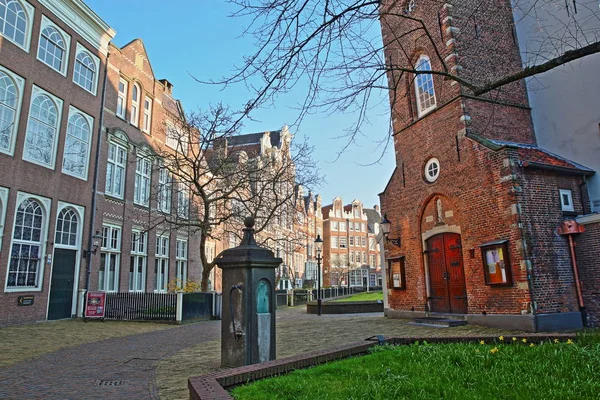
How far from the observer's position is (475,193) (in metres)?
12.2

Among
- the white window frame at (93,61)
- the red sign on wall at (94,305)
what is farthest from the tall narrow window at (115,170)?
the red sign on wall at (94,305)

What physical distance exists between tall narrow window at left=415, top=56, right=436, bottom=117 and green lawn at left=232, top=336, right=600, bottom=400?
35.9 ft

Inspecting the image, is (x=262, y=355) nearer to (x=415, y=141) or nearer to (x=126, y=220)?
(x=415, y=141)

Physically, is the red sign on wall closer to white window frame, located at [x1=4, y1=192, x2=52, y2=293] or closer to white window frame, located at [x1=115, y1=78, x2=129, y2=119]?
white window frame, located at [x1=4, y1=192, x2=52, y2=293]

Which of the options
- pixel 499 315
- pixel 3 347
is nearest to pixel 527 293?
pixel 499 315

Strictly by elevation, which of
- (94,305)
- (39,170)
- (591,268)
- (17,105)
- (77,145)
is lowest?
(94,305)

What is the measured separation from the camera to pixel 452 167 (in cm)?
1325

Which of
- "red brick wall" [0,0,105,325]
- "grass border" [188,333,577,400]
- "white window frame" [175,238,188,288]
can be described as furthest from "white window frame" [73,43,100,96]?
"grass border" [188,333,577,400]

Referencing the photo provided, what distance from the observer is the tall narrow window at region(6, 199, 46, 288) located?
14.3 metres

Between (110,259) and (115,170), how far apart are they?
14.9ft

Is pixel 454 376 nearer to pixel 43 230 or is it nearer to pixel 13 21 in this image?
pixel 43 230

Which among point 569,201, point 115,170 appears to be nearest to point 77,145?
point 115,170

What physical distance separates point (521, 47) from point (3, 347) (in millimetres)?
18475

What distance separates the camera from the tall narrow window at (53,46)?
15.9 metres
